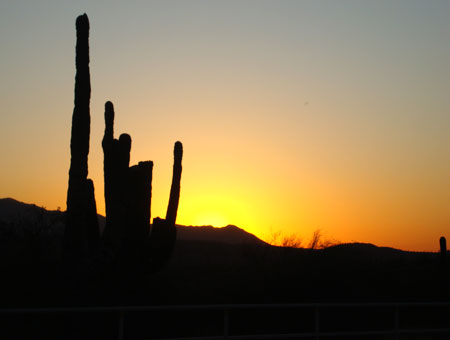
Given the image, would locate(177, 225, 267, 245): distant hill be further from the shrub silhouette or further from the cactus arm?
the shrub silhouette

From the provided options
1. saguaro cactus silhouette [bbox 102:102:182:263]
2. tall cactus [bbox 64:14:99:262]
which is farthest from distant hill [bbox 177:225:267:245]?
tall cactus [bbox 64:14:99:262]

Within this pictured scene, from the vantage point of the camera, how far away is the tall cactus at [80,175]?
25.2 m

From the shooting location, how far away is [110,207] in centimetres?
2681

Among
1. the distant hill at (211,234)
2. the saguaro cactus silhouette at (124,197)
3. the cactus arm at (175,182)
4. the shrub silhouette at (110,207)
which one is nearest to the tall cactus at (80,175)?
the shrub silhouette at (110,207)

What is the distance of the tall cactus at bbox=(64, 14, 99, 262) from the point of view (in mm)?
25188

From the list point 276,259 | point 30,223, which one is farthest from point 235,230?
point 30,223

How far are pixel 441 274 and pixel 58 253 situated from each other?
66.5 feet

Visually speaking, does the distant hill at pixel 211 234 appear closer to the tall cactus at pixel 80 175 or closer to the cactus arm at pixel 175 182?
the cactus arm at pixel 175 182

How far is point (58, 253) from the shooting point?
29.9 m

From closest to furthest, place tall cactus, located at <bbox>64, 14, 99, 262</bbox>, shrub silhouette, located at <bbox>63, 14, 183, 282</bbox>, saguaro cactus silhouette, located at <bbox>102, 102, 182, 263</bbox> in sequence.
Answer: tall cactus, located at <bbox>64, 14, 99, 262</bbox>
shrub silhouette, located at <bbox>63, 14, 183, 282</bbox>
saguaro cactus silhouette, located at <bbox>102, 102, 182, 263</bbox>

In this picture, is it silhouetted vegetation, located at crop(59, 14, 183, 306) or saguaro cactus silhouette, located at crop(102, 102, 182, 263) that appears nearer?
silhouetted vegetation, located at crop(59, 14, 183, 306)

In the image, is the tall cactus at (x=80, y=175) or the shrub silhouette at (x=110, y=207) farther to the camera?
the shrub silhouette at (x=110, y=207)

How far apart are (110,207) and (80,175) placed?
6.59ft

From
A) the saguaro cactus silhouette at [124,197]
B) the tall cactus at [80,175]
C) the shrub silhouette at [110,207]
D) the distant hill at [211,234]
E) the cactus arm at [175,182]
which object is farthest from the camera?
the distant hill at [211,234]
